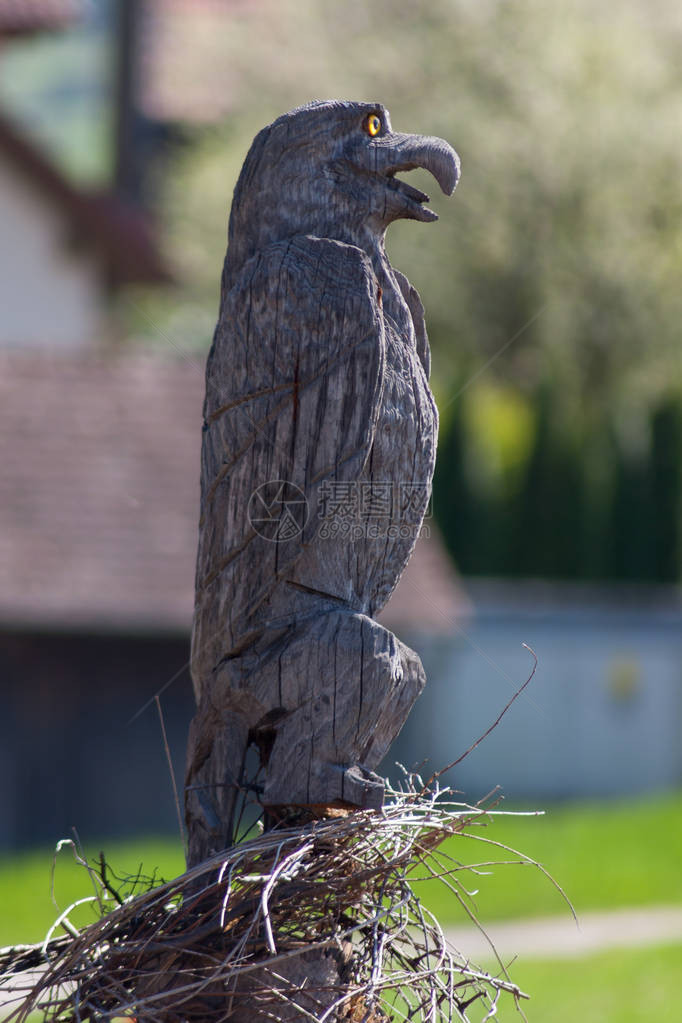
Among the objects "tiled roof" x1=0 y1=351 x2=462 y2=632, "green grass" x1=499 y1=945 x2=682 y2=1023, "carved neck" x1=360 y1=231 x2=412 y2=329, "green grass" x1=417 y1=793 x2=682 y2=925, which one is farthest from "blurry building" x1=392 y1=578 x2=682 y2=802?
"carved neck" x1=360 y1=231 x2=412 y2=329

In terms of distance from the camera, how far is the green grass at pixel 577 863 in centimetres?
947

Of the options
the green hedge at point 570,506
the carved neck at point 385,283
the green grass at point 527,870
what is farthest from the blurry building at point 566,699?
the carved neck at point 385,283

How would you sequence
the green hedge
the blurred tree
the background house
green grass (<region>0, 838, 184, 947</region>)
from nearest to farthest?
green grass (<region>0, 838, 184, 947</region>), the background house, the green hedge, the blurred tree

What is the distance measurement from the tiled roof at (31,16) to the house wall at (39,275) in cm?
139

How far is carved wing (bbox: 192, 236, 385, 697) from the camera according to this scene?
2.63 meters

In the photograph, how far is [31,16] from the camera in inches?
515

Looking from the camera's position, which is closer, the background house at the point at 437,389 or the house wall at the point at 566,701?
the background house at the point at 437,389

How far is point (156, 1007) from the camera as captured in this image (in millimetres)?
2371

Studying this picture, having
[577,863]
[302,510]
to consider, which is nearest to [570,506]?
[577,863]

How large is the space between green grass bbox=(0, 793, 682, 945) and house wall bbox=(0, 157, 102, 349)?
19.3ft

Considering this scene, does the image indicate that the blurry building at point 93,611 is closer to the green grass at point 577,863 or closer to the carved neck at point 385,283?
the green grass at point 577,863

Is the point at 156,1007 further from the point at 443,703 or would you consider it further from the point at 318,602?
the point at 443,703

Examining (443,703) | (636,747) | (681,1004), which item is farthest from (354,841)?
(636,747)

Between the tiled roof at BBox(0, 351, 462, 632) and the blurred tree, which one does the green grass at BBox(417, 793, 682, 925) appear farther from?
the blurred tree
